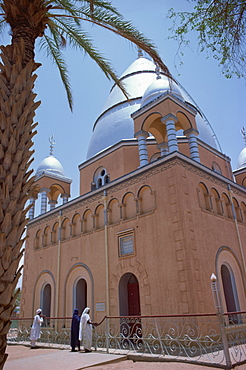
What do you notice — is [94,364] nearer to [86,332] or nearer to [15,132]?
[86,332]

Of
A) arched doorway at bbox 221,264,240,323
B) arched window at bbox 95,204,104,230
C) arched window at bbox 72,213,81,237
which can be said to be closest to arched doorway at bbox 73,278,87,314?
arched window at bbox 72,213,81,237

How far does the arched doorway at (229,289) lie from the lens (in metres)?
11.3

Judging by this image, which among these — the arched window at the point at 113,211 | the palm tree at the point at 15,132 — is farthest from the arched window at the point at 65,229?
the palm tree at the point at 15,132

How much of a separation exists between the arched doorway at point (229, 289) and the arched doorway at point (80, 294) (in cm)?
614

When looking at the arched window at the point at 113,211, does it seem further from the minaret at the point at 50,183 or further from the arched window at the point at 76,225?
the minaret at the point at 50,183

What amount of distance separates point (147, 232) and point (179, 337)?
3661 millimetres

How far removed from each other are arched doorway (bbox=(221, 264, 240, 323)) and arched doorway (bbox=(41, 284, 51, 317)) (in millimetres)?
8877

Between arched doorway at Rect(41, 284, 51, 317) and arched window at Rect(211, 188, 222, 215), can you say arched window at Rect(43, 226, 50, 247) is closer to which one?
arched doorway at Rect(41, 284, 51, 317)

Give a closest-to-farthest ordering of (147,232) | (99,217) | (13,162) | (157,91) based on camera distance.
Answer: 1. (13,162)
2. (147,232)
3. (157,91)
4. (99,217)

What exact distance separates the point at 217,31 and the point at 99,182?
11395 mm

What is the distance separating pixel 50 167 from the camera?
19.8 m

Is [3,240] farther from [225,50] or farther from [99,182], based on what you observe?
[99,182]

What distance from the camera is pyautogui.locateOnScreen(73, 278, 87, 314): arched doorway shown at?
13.8 metres

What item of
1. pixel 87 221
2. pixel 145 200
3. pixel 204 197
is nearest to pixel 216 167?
pixel 204 197
